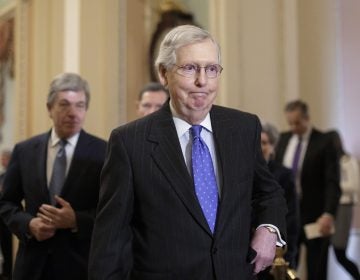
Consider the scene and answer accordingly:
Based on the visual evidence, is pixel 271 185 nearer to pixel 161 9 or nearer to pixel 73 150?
pixel 73 150

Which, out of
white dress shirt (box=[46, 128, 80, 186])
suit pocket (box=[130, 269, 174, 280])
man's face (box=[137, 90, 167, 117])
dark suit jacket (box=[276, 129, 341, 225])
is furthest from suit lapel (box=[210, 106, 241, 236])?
dark suit jacket (box=[276, 129, 341, 225])

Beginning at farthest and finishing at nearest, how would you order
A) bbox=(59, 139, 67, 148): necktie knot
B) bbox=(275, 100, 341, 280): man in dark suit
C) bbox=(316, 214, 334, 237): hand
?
bbox=(275, 100, 341, 280): man in dark suit, bbox=(316, 214, 334, 237): hand, bbox=(59, 139, 67, 148): necktie knot

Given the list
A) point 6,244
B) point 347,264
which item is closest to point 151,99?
point 6,244

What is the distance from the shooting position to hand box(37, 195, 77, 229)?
106 inches

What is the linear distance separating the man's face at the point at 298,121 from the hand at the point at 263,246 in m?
3.31

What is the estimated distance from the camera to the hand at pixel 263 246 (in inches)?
78.8

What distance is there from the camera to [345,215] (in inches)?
228

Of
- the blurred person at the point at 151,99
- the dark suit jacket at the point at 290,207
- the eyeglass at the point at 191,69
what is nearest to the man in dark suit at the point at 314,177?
the dark suit jacket at the point at 290,207

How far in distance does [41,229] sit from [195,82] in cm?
119

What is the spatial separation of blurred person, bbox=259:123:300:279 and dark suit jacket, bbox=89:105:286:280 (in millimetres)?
1193

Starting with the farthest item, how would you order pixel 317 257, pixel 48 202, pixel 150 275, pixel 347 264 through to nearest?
pixel 347 264 < pixel 317 257 < pixel 48 202 < pixel 150 275

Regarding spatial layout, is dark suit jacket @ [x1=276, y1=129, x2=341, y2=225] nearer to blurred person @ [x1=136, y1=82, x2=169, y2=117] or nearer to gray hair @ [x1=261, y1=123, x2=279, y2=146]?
gray hair @ [x1=261, y1=123, x2=279, y2=146]

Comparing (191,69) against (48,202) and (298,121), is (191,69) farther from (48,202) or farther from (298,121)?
(298,121)

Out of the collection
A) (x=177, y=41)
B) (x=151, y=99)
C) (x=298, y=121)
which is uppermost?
(x=177, y=41)
